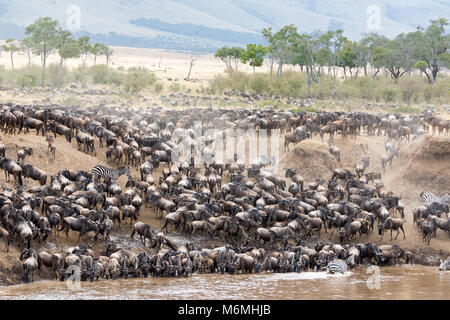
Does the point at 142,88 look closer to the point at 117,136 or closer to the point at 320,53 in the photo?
the point at 320,53

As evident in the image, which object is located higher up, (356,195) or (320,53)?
(320,53)

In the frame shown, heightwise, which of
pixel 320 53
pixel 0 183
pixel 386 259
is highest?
pixel 320 53

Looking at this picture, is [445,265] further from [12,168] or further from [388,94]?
[388,94]

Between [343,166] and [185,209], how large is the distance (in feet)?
31.5

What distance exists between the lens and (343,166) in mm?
26312

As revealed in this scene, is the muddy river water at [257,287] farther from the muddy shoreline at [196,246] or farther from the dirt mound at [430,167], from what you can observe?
the dirt mound at [430,167]

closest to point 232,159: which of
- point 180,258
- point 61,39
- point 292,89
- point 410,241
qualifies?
point 410,241

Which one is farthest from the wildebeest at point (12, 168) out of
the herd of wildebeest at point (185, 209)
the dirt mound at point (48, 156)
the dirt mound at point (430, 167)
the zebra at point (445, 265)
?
the dirt mound at point (430, 167)

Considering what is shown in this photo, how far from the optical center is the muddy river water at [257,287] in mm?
14141

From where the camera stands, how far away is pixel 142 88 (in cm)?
5978

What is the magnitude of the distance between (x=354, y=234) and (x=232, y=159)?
7238mm

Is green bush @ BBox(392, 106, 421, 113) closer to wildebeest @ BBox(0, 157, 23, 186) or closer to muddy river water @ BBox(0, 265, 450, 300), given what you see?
muddy river water @ BBox(0, 265, 450, 300)

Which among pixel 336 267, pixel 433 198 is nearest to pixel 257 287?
pixel 336 267

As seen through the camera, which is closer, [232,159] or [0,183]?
[0,183]
